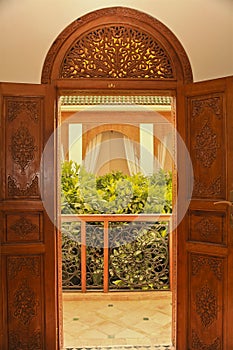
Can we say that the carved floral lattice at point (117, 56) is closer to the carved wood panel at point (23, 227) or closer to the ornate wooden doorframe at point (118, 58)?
the ornate wooden doorframe at point (118, 58)

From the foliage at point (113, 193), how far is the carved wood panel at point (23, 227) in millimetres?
2059

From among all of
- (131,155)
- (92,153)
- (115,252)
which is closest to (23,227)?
(115,252)

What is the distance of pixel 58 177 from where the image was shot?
282 centimetres

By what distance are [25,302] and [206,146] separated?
1742 mm

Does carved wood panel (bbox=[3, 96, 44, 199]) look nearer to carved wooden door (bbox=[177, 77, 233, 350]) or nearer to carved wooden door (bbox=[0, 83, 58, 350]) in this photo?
carved wooden door (bbox=[0, 83, 58, 350])

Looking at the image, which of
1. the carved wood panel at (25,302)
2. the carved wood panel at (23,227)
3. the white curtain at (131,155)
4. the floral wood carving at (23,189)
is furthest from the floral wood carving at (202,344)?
the white curtain at (131,155)

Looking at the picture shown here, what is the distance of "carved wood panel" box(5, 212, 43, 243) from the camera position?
2732mm

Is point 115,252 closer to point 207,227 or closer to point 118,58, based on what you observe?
point 207,227

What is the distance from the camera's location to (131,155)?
7.89 metres

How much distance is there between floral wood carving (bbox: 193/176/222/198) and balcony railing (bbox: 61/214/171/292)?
6.08 feet

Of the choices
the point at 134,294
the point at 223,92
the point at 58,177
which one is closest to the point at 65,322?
the point at 134,294

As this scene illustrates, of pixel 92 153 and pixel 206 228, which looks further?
pixel 92 153

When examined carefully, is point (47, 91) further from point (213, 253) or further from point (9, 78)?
point (213, 253)

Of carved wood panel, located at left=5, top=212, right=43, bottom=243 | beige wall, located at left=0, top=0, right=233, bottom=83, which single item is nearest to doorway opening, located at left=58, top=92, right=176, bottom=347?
beige wall, located at left=0, top=0, right=233, bottom=83
